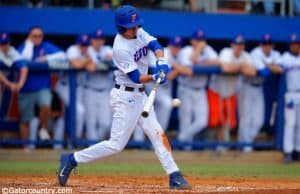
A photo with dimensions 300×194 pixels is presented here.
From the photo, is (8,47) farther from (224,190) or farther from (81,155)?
(224,190)

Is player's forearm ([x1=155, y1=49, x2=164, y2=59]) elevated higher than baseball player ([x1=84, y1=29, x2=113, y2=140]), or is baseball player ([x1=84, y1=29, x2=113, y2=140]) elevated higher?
player's forearm ([x1=155, y1=49, x2=164, y2=59])

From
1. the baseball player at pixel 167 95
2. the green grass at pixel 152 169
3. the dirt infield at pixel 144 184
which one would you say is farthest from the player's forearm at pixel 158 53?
the baseball player at pixel 167 95

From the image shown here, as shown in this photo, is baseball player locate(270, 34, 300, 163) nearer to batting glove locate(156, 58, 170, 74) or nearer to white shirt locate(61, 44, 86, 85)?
white shirt locate(61, 44, 86, 85)

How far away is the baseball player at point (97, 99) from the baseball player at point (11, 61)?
1096 mm

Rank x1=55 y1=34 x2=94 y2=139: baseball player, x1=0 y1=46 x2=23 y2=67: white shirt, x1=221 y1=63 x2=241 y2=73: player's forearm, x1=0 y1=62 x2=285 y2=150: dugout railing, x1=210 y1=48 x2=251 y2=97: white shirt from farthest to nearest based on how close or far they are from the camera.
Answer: x1=210 y1=48 x2=251 y2=97: white shirt → x1=221 y1=63 x2=241 y2=73: player's forearm → x1=55 y1=34 x2=94 y2=139: baseball player → x1=0 y1=62 x2=285 y2=150: dugout railing → x1=0 y1=46 x2=23 y2=67: white shirt

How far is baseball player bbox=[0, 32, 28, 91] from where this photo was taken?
41.5 feet

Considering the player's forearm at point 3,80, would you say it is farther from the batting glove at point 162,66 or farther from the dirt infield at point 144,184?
the batting glove at point 162,66

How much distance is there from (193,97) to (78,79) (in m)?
1.86

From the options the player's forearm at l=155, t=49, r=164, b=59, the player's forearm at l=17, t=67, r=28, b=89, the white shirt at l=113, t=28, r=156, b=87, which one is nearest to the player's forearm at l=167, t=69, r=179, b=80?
the player's forearm at l=17, t=67, r=28, b=89

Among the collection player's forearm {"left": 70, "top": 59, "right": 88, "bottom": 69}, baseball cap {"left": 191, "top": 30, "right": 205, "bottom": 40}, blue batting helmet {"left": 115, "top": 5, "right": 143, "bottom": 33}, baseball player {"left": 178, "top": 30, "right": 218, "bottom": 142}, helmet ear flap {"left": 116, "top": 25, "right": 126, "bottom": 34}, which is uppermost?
blue batting helmet {"left": 115, "top": 5, "right": 143, "bottom": 33}

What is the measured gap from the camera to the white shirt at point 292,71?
13398mm

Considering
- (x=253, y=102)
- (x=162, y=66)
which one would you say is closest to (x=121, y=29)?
(x=162, y=66)

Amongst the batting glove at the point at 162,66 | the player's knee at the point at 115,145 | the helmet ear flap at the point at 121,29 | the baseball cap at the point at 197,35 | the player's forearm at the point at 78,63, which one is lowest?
the player's forearm at the point at 78,63

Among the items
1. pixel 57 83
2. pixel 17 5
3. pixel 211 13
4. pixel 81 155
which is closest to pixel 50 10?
pixel 17 5
